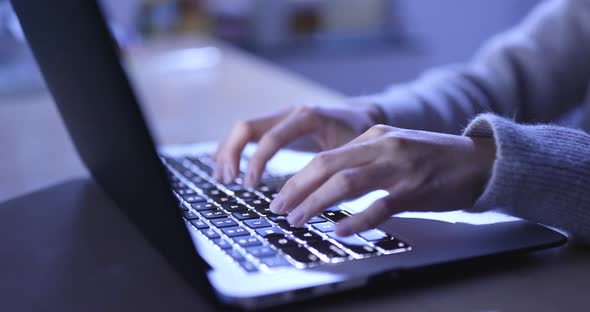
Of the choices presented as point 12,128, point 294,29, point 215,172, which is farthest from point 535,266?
point 294,29

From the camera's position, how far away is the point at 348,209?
529mm

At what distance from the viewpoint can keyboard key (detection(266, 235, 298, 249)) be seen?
1.48 ft

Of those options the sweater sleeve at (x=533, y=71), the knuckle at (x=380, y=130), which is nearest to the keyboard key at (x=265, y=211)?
the knuckle at (x=380, y=130)

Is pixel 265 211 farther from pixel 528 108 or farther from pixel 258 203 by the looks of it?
pixel 528 108

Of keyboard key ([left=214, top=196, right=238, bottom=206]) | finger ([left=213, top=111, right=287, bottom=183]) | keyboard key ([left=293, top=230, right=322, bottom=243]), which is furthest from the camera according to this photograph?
finger ([left=213, top=111, right=287, bottom=183])

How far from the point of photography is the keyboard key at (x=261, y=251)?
434 mm

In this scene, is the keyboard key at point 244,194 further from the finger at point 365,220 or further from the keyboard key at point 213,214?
the finger at point 365,220

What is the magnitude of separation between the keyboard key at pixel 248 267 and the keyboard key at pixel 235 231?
6cm

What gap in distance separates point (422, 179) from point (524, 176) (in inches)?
2.8

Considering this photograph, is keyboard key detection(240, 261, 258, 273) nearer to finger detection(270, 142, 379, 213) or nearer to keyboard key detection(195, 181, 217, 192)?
finger detection(270, 142, 379, 213)

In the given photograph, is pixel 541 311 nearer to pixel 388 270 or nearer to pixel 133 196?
pixel 388 270

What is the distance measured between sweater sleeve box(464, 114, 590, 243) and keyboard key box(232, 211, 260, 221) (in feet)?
0.55

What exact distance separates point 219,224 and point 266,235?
0.17ft

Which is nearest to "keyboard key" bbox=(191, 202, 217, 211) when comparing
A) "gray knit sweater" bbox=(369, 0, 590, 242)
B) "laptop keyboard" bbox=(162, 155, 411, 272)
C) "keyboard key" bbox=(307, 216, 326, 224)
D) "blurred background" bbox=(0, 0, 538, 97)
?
"laptop keyboard" bbox=(162, 155, 411, 272)
